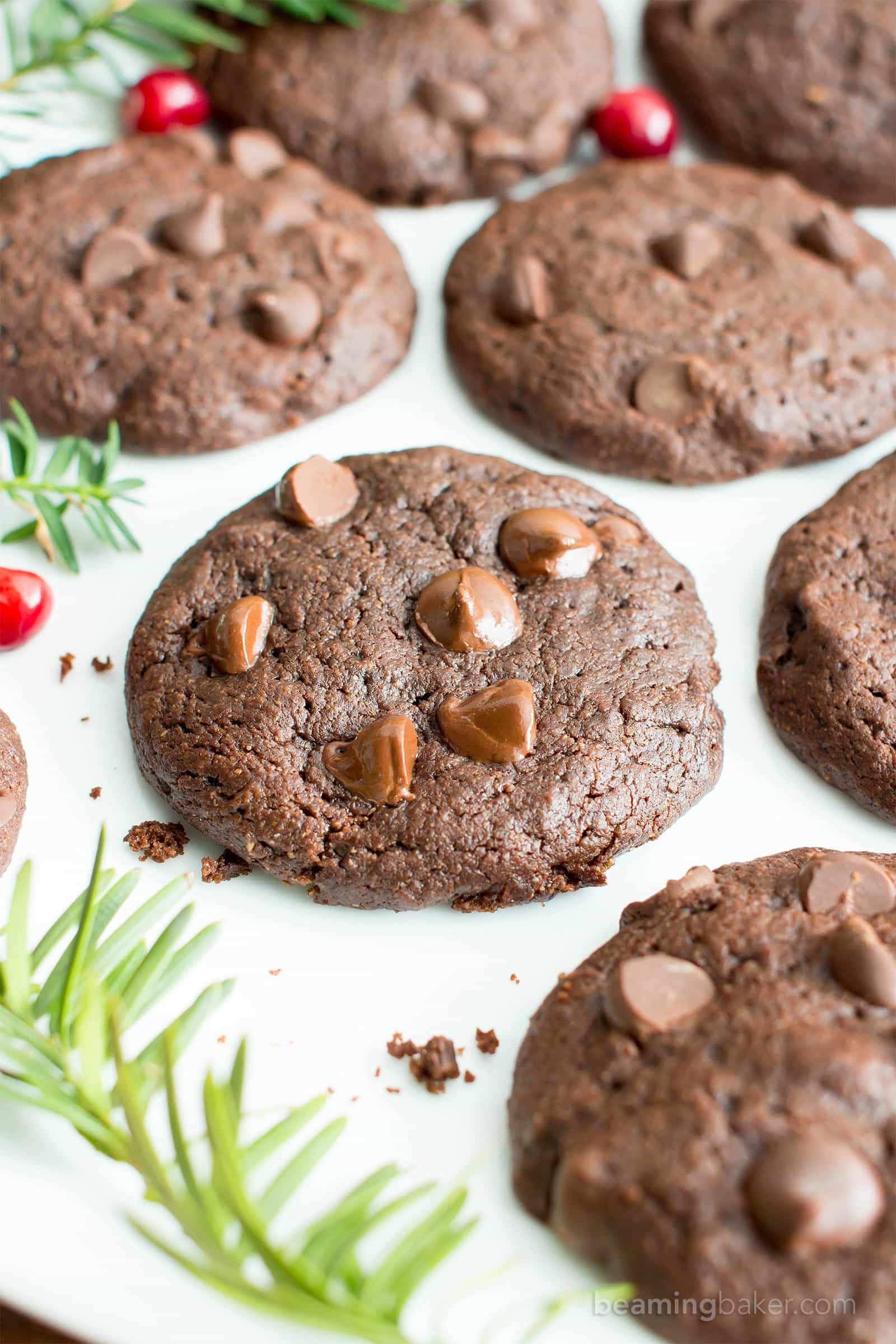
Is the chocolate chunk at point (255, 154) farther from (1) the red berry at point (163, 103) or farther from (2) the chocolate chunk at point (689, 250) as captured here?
(2) the chocolate chunk at point (689, 250)

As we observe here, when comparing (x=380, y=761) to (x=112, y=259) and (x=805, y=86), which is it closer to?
(x=112, y=259)

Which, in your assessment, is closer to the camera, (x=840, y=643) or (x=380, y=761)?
(x=380, y=761)

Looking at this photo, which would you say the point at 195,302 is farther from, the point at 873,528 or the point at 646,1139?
the point at 646,1139

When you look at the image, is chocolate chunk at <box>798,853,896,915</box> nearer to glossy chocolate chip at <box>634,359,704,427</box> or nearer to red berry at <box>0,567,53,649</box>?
glossy chocolate chip at <box>634,359,704,427</box>

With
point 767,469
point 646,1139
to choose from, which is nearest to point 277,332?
point 767,469

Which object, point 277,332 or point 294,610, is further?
point 277,332

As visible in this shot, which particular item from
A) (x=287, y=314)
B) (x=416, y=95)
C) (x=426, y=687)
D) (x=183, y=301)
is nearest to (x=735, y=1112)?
(x=426, y=687)
